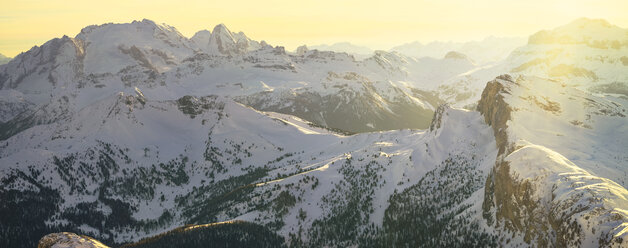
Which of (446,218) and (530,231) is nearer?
(530,231)

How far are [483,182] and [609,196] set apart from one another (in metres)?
66.4

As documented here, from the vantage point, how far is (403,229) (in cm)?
16475

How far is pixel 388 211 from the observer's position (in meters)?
182

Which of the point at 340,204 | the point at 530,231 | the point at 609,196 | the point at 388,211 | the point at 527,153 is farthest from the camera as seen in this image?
the point at 340,204

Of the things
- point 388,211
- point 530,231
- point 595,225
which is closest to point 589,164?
point 530,231

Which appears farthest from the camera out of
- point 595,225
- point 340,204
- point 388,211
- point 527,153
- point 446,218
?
point 340,204

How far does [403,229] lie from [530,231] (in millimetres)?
57435

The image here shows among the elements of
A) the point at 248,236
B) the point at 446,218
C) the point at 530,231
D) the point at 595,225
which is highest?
the point at 595,225

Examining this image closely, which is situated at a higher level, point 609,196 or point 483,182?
point 609,196

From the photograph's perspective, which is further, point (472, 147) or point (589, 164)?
point (472, 147)

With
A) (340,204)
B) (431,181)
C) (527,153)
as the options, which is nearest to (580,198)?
(527,153)

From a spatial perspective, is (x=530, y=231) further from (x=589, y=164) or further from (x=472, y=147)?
(x=472, y=147)

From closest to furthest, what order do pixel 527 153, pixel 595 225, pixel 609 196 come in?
pixel 595 225
pixel 609 196
pixel 527 153

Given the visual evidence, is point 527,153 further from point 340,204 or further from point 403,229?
point 340,204
